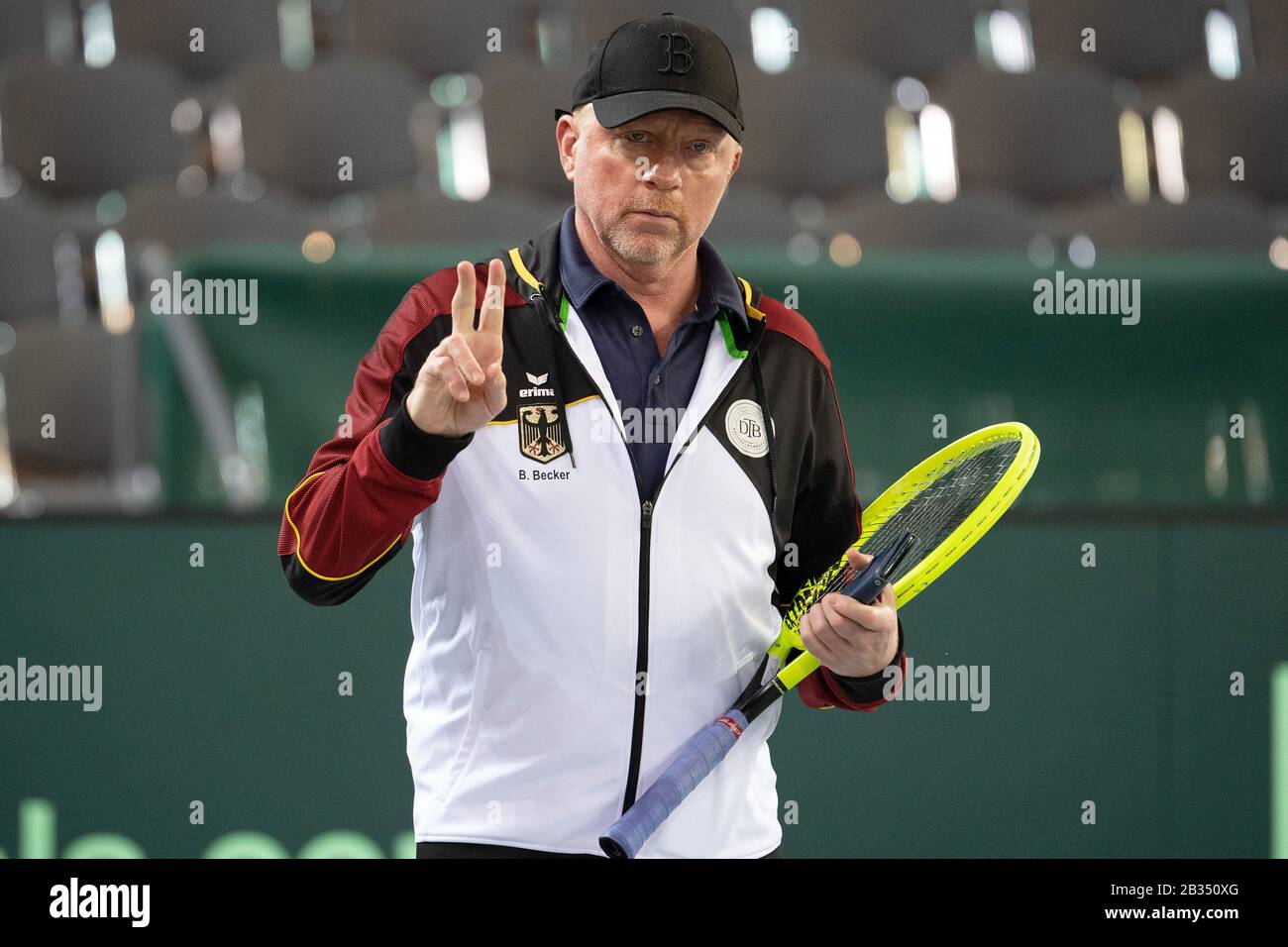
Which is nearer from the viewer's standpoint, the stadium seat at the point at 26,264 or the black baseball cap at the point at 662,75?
the black baseball cap at the point at 662,75

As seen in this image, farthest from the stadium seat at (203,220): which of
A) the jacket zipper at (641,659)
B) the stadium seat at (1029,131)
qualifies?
the jacket zipper at (641,659)

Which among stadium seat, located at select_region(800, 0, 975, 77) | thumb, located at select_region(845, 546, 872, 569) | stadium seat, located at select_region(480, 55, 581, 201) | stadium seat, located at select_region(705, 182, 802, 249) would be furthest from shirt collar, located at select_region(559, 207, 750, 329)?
stadium seat, located at select_region(800, 0, 975, 77)

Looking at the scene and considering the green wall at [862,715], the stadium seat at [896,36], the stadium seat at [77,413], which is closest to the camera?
the green wall at [862,715]

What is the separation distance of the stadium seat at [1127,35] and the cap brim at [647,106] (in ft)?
10.4

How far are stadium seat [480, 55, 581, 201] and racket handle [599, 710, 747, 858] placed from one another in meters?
2.58

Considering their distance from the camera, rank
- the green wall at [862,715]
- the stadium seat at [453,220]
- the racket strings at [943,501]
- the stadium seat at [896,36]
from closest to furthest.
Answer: the racket strings at [943,501] → the green wall at [862,715] → the stadium seat at [453,220] → the stadium seat at [896,36]

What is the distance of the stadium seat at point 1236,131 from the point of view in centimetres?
409

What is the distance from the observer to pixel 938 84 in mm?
4262

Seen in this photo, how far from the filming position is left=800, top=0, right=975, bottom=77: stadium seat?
4289mm

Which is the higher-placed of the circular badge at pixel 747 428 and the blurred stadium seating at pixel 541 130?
the blurred stadium seating at pixel 541 130

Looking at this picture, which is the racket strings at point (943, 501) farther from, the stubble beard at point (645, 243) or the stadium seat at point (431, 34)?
the stadium seat at point (431, 34)

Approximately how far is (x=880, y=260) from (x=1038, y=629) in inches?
32.5

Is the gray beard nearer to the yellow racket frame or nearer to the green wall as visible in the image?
the yellow racket frame

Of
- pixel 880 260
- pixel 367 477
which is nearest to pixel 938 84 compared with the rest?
pixel 880 260
